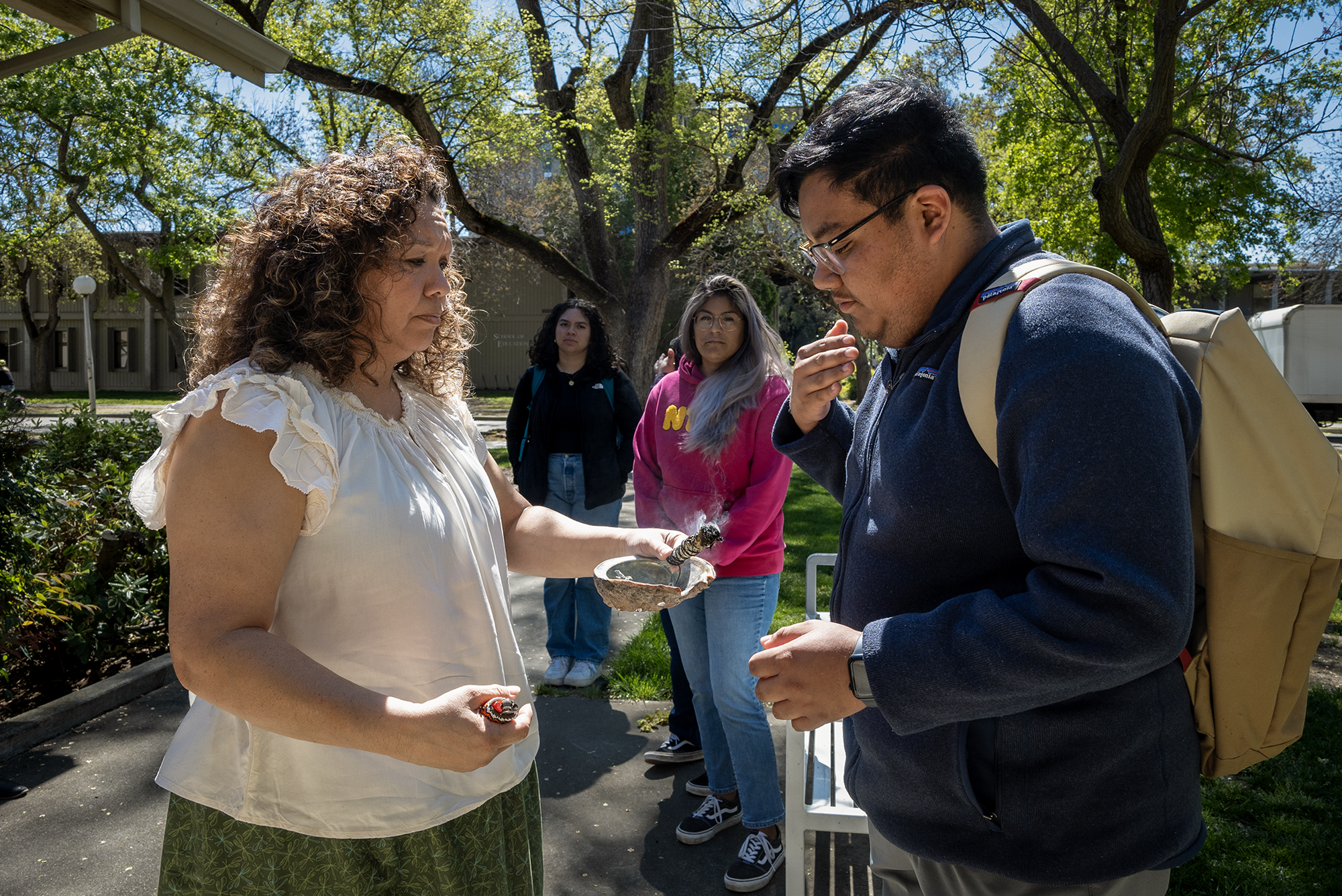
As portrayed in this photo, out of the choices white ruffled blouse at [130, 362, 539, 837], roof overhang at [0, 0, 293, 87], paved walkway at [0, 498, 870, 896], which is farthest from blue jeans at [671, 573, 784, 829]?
roof overhang at [0, 0, 293, 87]

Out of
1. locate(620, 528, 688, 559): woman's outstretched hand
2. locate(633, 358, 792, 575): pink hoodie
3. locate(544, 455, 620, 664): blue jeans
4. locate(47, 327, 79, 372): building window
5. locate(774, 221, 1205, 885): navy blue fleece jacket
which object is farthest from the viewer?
locate(47, 327, 79, 372): building window

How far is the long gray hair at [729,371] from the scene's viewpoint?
354 centimetres

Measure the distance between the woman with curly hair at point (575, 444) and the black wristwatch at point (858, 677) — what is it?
3.97 meters

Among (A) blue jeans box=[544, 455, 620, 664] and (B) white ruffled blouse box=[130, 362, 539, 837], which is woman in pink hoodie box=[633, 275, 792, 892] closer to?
(A) blue jeans box=[544, 455, 620, 664]

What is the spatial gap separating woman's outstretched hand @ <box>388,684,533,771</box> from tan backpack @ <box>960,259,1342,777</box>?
901 mm

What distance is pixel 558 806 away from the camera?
12.2 ft

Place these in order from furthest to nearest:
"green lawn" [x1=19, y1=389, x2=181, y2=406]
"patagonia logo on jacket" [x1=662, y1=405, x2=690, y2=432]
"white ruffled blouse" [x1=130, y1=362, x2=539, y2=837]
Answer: "green lawn" [x1=19, y1=389, x2=181, y2=406] < "patagonia logo on jacket" [x1=662, y1=405, x2=690, y2=432] < "white ruffled blouse" [x1=130, y1=362, x2=539, y2=837]

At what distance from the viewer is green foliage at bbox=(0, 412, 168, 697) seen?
4008 millimetres

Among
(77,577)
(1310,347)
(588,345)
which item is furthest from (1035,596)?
(1310,347)

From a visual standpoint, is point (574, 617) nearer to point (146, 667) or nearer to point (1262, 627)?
point (146, 667)

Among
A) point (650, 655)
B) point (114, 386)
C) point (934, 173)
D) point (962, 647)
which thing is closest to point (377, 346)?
point (934, 173)

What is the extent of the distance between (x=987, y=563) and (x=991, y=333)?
36cm

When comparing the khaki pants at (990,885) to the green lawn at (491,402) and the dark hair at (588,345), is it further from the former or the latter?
the green lawn at (491,402)

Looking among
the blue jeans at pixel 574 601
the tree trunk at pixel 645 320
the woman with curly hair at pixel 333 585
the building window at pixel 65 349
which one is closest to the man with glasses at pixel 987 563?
the woman with curly hair at pixel 333 585
